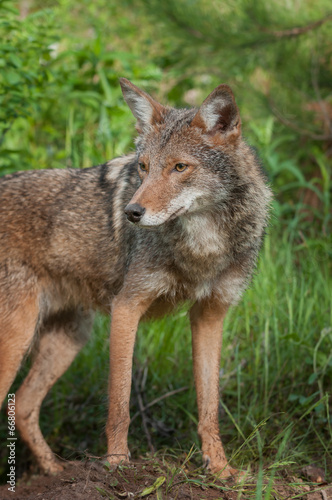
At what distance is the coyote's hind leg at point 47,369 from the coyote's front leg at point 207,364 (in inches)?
49.1

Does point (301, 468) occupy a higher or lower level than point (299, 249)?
lower

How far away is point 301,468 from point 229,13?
5.64 meters

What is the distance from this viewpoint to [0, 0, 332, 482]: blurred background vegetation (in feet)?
15.2

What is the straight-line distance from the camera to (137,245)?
3.92m

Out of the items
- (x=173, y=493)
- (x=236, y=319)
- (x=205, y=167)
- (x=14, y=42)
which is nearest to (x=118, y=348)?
(x=173, y=493)

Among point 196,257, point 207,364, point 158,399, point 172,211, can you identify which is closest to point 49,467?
point 158,399

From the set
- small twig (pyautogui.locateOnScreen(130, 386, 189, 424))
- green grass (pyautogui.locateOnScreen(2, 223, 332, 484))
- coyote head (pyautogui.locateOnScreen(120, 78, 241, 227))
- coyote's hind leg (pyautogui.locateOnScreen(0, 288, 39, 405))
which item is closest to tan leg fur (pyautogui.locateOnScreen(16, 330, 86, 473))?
green grass (pyautogui.locateOnScreen(2, 223, 332, 484))

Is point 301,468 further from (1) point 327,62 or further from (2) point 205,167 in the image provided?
(1) point 327,62

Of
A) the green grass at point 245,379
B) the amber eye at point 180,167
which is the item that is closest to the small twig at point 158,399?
the green grass at point 245,379

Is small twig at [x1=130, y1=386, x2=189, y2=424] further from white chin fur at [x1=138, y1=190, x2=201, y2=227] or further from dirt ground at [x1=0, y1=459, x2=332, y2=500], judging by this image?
white chin fur at [x1=138, y1=190, x2=201, y2=227]

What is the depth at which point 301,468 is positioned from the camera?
12.7 feet

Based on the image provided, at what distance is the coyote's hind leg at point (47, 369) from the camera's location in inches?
183

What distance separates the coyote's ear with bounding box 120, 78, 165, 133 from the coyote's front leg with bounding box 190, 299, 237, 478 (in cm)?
130

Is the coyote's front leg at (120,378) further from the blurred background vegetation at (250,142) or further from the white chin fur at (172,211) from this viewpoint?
the white chin fur at (172,211)
